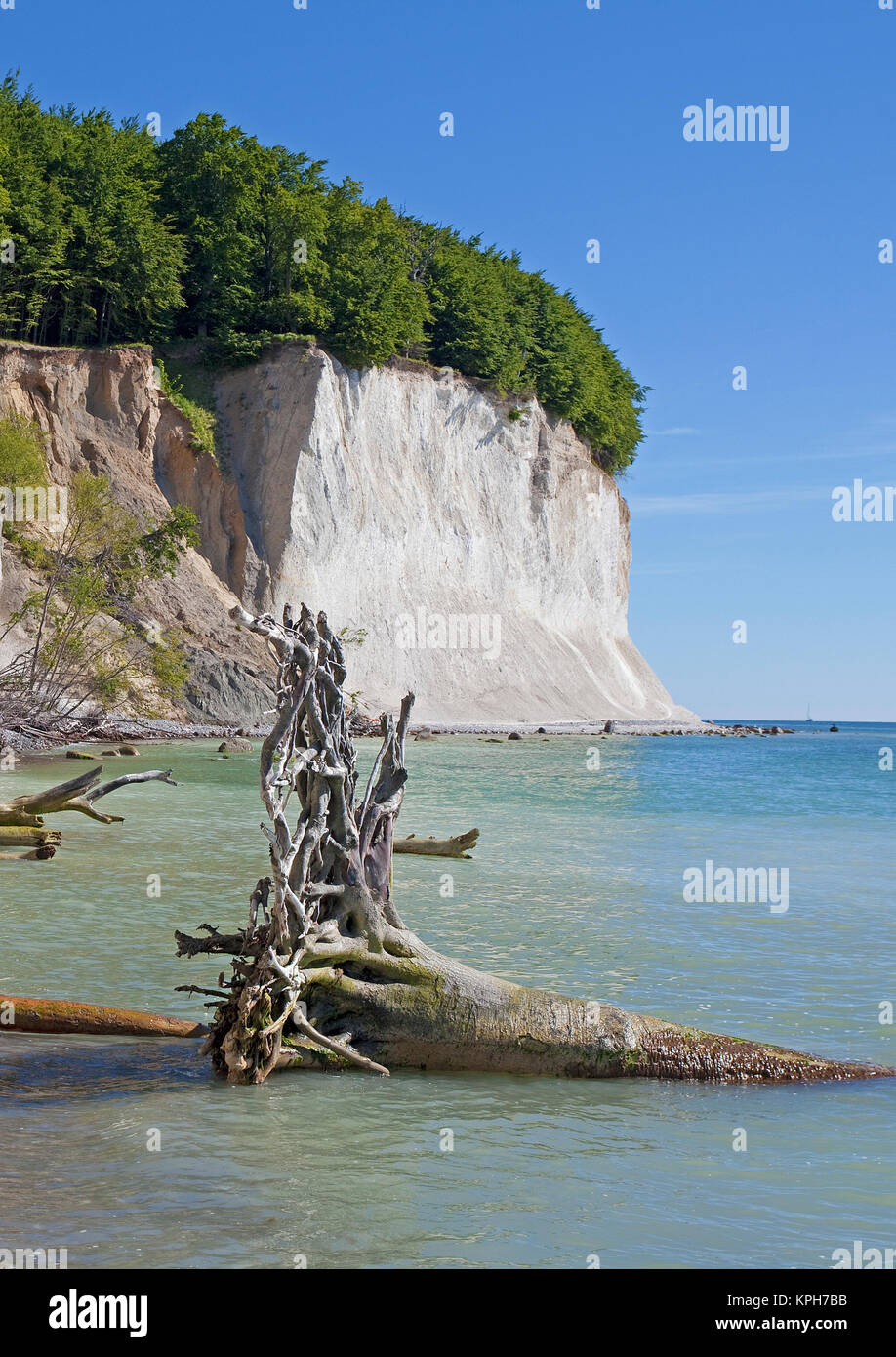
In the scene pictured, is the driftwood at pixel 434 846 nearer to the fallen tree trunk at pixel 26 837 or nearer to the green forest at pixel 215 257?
the fallen tree trunk at pixel 26 837

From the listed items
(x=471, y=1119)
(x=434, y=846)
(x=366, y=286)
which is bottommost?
(x=471, y=1119)

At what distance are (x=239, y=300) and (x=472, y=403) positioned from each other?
16423 millimetres

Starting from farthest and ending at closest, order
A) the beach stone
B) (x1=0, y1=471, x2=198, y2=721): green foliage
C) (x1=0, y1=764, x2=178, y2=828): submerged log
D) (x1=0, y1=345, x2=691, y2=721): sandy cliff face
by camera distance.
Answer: (x1=0, y1=345, x2=691, y2=721): sandy cliff face < the beach stone < (x1=0, y1=471, x2=198, y2=721): green foliage < (x1=0, y1=764, x2=178, y2=828): submerged log

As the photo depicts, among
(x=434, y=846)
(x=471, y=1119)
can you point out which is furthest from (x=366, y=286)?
(x=471, y=1119)

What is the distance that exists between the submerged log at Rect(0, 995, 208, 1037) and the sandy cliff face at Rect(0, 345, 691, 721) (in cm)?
3856

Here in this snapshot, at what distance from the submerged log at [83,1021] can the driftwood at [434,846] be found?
10282 mm

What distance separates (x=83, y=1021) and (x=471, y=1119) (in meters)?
2.96

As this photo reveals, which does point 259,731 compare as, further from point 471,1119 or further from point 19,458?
point 471,1119

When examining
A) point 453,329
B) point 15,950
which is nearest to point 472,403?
point 453,329

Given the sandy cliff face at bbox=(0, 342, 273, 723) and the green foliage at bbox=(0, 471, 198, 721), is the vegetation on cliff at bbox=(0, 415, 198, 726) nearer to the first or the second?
the green foliage at bbox=(0, 471, 198, 721)

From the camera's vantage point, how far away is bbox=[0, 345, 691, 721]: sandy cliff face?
2131 inches

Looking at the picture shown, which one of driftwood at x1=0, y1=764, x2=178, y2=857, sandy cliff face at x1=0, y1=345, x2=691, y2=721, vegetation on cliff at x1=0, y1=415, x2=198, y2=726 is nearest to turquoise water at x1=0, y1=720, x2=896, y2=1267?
driftwood at x1=0, y1=764, x2=178, y2=857

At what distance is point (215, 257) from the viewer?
61.3 m
